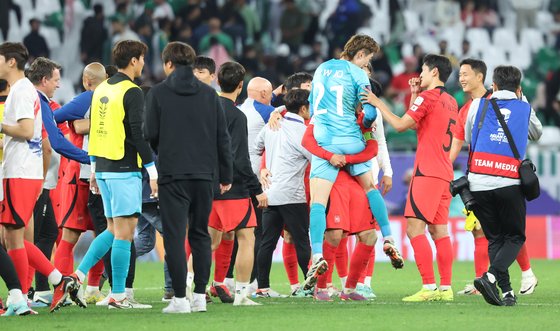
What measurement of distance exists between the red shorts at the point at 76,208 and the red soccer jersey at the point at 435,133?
3065 mm

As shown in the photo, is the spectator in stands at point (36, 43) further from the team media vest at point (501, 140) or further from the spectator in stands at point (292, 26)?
the team media vest at point (501, 140)

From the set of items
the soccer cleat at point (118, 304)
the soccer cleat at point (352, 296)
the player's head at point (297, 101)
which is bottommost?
the soccer cleat at point (352, 296)

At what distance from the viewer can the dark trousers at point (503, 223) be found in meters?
9.46

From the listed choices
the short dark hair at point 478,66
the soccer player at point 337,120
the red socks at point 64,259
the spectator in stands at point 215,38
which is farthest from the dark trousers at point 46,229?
the spectator in stands at point 215,38

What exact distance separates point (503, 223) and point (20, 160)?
13.3 feet

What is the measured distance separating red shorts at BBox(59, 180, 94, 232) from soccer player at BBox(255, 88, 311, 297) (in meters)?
1.82

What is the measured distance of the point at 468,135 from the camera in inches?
392

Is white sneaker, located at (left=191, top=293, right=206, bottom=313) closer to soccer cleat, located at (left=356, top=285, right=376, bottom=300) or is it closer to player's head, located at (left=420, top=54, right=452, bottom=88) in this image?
soccer cleat, located at (left=356, top=285, right=376, bottom=300)

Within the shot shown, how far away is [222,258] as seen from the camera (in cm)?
1038

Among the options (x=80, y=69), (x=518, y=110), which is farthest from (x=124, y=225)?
(x=80, y=69)

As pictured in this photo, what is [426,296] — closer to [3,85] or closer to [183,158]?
[183,158]

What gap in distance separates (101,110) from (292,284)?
3.20 metres

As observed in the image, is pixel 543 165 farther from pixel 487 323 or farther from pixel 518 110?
pixel 487 323

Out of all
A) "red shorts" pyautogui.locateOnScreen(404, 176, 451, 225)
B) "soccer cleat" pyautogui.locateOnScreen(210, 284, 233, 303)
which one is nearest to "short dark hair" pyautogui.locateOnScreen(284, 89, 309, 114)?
"red shorts" pyautogui.locateOnScreen(404, 176, 451, 225)
